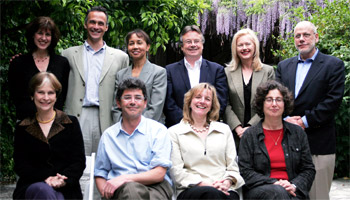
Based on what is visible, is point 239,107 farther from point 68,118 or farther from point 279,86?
point 68,118

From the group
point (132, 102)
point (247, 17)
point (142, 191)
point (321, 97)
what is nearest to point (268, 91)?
point (321, 97)

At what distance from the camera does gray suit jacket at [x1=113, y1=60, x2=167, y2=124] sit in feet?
14.2

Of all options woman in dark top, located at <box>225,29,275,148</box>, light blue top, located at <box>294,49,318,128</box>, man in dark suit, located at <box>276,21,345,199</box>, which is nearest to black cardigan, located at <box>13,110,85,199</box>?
woman in dark top, located at <box>225,29,275,148</box>

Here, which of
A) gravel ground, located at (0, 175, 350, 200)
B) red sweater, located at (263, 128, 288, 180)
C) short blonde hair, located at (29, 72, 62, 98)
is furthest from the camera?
gravel ground, located at (0, 175, 350, 200)

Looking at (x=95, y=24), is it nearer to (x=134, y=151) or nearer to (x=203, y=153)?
(x=134, y=151)

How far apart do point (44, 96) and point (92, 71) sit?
0.87m

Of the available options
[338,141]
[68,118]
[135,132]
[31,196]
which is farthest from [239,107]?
[338,141]

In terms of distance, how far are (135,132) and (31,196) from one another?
0.95 meters

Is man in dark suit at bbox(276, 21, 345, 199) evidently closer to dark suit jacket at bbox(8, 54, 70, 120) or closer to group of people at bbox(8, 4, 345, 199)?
group of people at bbox(8, 4, 345, 199)

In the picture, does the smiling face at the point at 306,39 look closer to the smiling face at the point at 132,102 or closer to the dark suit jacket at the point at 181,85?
the dark suit jacket at the point at 181,85

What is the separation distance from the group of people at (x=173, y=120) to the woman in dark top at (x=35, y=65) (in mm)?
10

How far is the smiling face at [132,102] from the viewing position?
3.76 m

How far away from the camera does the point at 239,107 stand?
4.57m

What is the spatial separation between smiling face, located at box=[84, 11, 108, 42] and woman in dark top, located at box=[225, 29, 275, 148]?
1354 millimetres
